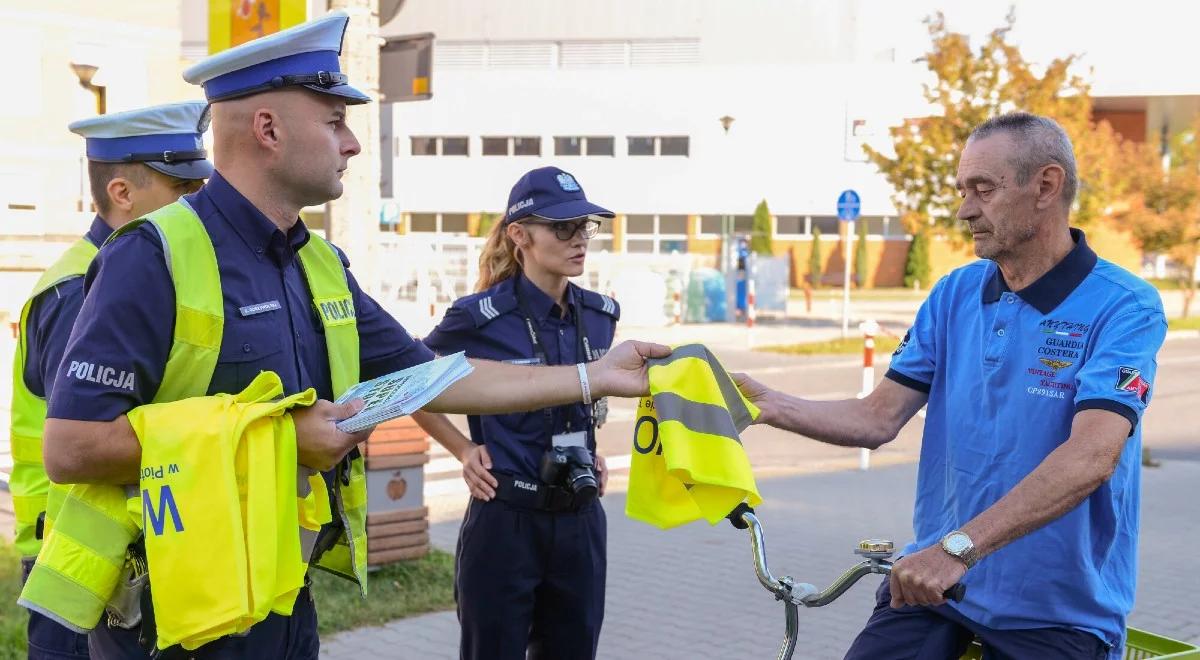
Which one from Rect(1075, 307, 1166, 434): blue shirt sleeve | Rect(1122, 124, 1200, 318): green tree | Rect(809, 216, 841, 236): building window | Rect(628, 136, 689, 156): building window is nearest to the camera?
Rect(1075, 307, 1166, 434): blue shirt sleeve

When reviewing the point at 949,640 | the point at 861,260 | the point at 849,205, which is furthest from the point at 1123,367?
the point at 861,260

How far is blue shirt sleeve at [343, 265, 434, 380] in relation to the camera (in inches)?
127

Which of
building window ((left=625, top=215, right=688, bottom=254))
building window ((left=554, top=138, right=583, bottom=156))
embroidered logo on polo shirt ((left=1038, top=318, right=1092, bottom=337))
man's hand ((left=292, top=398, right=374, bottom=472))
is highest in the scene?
building window ((left=554, top=138, right=583, bottom=156))

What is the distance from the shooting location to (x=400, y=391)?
2588mm

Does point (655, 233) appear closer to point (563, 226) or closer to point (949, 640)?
point (563, 226)

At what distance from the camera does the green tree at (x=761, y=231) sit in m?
49.8

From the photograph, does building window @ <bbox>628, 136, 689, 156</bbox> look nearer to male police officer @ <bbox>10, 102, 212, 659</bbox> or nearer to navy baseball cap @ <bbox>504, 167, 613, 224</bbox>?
navy baseball cap @ <bbox>504, 167, 613, 224</bbox>

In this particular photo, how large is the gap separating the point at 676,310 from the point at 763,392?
27066 mm

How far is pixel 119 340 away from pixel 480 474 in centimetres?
204

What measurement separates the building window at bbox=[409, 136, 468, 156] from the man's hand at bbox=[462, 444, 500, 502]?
51.0 metres

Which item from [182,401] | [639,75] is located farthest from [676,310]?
[182,401]

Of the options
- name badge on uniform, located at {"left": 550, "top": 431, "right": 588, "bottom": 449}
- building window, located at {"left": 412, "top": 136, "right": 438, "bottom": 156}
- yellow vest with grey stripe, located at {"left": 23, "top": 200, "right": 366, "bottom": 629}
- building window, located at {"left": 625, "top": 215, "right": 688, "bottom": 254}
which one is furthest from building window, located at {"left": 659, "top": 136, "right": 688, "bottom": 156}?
yellow vest with grey stripe, located at {"left": 23, "top": 200, "right": 366, "bottom": 629}

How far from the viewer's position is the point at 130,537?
103 inches

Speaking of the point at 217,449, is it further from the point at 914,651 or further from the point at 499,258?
the point at 499,258
